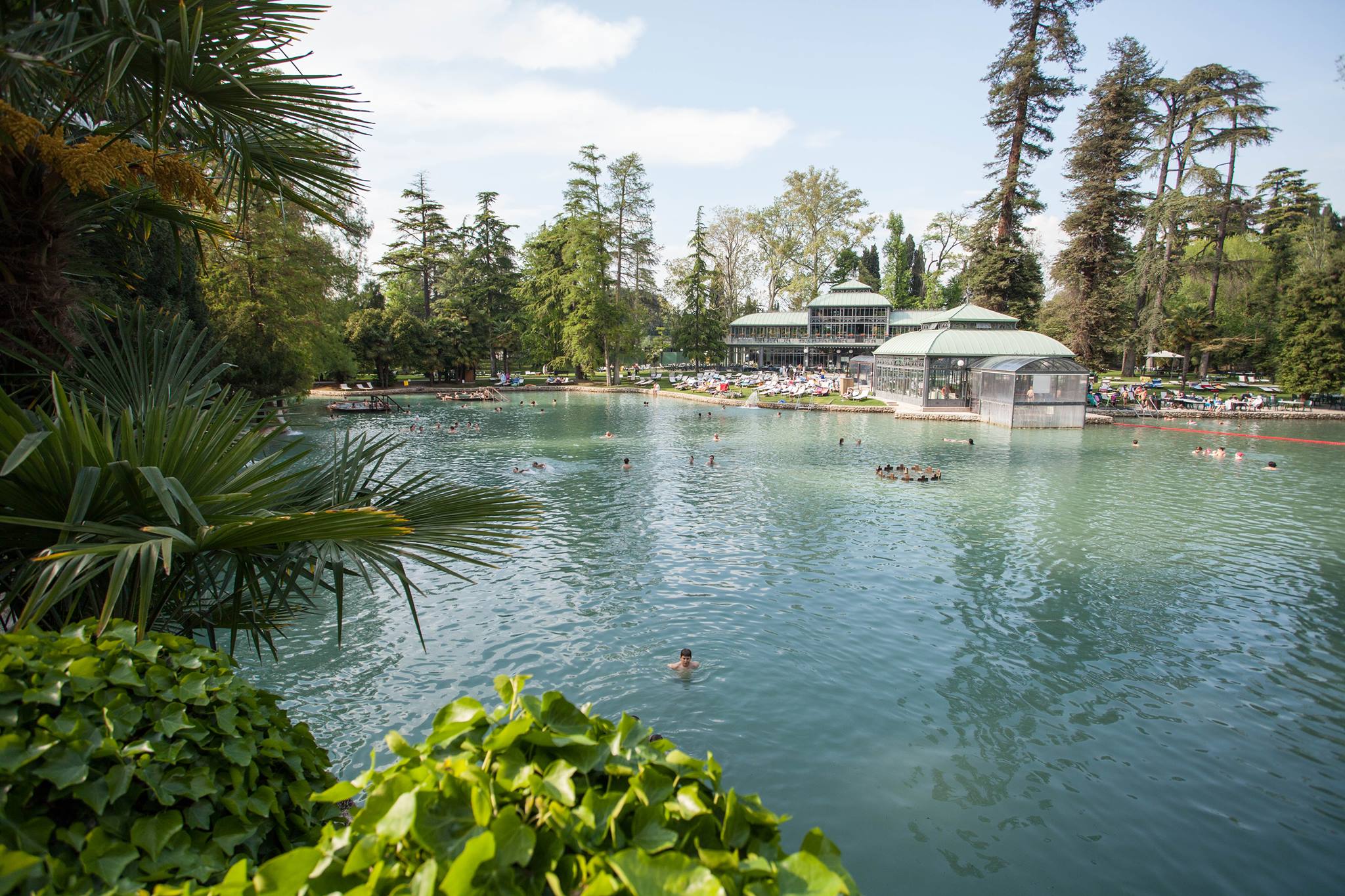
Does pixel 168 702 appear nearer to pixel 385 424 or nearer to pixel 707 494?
pixel 707 494

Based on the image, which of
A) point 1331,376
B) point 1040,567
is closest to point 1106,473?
point 1040,567

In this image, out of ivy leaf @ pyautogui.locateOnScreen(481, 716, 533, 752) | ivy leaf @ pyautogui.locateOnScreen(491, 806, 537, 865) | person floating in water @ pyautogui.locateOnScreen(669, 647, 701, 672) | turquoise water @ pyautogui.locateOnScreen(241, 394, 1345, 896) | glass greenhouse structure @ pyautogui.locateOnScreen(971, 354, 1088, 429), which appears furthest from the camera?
glass greenhouse structure @ pyautogui.locateOnScreen(971, 354, 1088, 429)

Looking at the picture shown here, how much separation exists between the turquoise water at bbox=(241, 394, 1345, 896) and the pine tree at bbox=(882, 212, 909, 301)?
210 ft

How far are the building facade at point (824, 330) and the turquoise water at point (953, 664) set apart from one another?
48.7m

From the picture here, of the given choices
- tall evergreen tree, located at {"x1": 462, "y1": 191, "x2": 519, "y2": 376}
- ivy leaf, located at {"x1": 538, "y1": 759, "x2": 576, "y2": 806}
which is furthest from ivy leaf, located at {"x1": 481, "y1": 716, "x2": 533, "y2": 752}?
tall evergreen tree, located at {"x1": 462, "y1": 191, "x2": 519, "y2": 376}

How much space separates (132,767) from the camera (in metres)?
2.19

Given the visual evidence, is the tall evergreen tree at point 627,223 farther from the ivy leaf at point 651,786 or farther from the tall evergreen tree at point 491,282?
the ivy leaf at point 651,786

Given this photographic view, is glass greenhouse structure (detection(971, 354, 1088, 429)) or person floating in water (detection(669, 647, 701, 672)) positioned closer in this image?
person floating in water (detection(669, 647, 701, 672))

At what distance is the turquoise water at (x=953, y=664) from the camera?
Answer: 6.42m

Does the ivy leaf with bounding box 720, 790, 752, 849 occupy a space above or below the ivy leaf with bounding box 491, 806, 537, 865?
below

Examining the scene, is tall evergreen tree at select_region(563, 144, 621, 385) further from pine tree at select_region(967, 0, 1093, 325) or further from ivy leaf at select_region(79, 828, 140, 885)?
ivy leaf at select_region(79, 828, 140, 885)

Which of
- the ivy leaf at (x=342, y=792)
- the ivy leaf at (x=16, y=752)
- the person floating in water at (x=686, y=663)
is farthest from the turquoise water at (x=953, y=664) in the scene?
the ivy leaf at (x=16, y=752)

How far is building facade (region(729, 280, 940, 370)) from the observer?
218 feet

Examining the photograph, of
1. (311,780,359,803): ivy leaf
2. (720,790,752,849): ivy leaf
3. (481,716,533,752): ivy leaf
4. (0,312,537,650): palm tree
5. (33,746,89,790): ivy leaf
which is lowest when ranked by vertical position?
(33,746,89,790): ivy leaf
